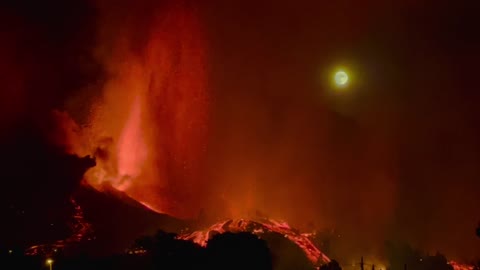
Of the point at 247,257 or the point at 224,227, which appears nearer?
the point at 247,257

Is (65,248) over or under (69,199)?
under

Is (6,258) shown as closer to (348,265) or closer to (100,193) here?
(100,193)

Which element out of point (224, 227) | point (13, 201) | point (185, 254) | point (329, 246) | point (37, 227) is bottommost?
point (185, 254)

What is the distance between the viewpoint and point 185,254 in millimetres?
38156

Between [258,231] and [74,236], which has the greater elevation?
[258,231]

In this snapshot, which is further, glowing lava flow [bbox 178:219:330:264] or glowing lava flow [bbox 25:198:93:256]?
glowing lava flow [bbox 178:219:330:264]

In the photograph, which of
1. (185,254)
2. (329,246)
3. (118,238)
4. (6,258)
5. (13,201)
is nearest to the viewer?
(185,254)

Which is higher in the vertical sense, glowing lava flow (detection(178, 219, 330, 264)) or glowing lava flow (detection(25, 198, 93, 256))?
glowing lava flow (detection(178, 219, 330, 264))

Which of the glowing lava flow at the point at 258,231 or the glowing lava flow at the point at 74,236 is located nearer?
the glowing lava flow at the point at 74,236

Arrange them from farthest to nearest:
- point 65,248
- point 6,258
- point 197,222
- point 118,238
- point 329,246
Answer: point 329,246
point 197,222
point 118,238
point 65,248
point 6,258

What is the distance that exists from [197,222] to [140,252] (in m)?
52.5

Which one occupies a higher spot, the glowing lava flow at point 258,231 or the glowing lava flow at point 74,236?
the glowing lava flow at point 258,231

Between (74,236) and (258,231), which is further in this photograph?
(258,231)

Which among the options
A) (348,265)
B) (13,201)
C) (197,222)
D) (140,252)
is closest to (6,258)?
(140,252)
